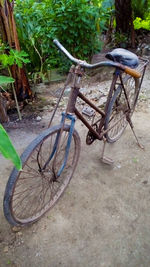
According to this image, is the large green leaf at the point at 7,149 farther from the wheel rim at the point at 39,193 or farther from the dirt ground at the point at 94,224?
the dirt ground at the point at 94,224

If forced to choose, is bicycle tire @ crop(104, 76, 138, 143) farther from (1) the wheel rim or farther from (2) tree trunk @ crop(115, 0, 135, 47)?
(2) tree trunk @ crop(115, 0, 135, 47)

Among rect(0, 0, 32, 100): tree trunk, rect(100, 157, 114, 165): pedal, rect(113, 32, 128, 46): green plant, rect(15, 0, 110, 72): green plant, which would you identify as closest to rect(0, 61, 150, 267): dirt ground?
rect(100, 157, 114, 165): pedal

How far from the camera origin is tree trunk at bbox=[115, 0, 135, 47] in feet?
14.6

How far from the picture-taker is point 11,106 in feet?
10.4

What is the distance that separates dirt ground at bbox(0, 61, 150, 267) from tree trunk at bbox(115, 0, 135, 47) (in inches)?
130

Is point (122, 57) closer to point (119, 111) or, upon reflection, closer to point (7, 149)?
point (119, 111)

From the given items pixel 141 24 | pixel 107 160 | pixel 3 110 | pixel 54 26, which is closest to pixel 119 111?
pixel 107 160

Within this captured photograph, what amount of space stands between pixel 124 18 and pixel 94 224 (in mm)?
4418

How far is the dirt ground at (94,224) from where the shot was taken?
160cm

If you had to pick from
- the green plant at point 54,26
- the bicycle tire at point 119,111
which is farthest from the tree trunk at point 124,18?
the bicycle tire at point 119,111

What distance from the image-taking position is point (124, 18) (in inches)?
182

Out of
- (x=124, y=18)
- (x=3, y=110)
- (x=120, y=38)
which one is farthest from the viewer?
(x=120, y=38)

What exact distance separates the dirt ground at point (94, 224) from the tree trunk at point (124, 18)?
3313 millimetres

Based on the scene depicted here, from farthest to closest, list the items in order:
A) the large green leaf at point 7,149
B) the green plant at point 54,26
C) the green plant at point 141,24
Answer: the green plant at point 141,24
the green plant at point 54,26
the large green leaf at point 7,149
